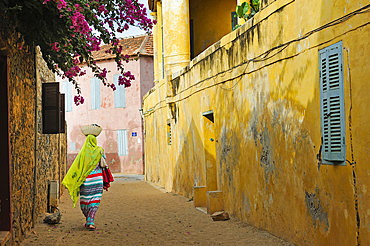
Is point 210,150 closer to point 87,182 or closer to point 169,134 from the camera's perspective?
point 87,182

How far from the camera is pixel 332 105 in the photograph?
4688mm

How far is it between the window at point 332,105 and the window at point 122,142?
66.5 feet

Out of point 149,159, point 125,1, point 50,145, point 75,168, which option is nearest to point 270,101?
point 125,1

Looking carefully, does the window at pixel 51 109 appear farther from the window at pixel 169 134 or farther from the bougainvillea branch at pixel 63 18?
the window at pixel 169 134

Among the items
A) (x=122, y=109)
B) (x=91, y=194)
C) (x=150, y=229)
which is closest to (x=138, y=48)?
(x=122, y=109)

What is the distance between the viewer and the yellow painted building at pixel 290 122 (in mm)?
4355

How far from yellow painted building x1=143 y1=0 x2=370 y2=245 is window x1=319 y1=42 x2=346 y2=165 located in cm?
1

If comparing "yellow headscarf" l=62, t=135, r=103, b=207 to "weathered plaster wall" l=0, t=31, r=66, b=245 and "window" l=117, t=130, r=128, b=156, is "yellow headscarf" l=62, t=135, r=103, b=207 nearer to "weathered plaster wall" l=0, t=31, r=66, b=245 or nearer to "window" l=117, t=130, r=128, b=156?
"weathered plaster wall" l=0, t=31, r=66, b=245

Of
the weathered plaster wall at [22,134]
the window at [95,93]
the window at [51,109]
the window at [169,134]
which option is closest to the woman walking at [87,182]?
the weathered plaster wall at [22,134]

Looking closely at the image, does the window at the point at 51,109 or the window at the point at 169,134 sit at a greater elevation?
the window at the point at 51,109

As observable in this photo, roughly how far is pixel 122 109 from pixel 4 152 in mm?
19938

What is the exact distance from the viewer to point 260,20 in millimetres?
6660

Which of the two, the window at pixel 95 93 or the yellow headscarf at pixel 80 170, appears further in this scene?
the window at pixel 95 93

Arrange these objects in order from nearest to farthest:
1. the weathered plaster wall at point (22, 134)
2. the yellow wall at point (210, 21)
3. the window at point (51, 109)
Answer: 1. the weathered plaster wall at point (22, 134)
2. the window at point (51, 109)
3. the yellow wall at point (210, 21)
